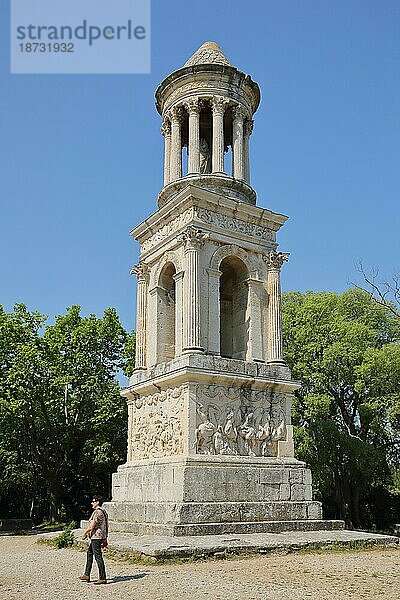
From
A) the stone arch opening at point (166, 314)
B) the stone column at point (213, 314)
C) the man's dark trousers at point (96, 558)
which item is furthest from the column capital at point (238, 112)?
the man's dark trousers at point (96, 558)

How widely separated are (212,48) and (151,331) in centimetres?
945

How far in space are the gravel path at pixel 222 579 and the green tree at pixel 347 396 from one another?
12.2 meters

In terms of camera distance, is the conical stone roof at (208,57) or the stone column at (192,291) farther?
the conical stone roof at (208,57)

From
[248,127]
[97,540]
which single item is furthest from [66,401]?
[97,540]

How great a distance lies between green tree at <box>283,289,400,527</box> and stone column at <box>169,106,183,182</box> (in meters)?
10.4

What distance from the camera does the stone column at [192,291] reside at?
15.5 m

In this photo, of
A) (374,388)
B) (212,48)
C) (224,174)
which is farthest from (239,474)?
(212,48)

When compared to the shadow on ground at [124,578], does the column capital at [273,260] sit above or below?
above

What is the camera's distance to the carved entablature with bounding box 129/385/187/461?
15.3m

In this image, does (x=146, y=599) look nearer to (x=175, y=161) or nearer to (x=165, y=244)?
(x=165, y=244)

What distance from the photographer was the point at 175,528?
1266 centimetres

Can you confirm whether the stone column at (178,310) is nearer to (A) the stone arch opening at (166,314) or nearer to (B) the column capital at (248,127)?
(A) the stone arch opening at (166,314)

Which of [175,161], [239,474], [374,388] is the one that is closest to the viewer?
[239,474]

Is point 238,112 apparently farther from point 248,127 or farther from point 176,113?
point 176,113
